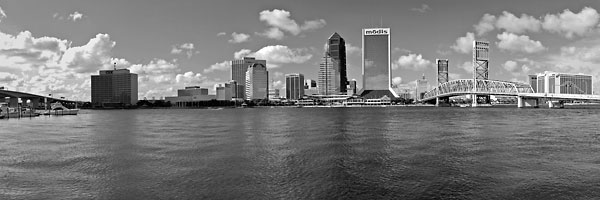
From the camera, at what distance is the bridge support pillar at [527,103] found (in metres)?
175

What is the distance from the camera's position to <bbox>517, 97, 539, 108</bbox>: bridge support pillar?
175m

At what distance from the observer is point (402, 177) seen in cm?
2392

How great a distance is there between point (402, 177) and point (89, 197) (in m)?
17.6

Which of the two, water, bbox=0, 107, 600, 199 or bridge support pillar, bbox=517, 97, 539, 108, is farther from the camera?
bridge support pillar, bbox=517, 97, 539, 108

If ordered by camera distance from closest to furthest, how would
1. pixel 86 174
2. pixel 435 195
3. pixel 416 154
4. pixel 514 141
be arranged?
1. pixel 435 195
2. pixel 86 174
3. pixel 416 154
4. pixel 514 141

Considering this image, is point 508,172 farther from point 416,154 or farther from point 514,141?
point 514,141

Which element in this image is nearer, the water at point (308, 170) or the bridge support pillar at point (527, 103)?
the water at point (308, 170)

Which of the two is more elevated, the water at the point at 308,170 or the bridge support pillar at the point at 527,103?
the bridge support pillar at the point at 527,103

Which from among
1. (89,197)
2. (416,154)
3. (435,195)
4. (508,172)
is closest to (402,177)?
(435,195)

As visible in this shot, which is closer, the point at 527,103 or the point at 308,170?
the point at 308,170

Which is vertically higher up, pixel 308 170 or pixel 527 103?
pixel 527 103

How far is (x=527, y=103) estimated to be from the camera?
18775cm

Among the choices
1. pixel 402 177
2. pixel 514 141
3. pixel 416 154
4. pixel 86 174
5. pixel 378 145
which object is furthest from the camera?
pixel 514 141

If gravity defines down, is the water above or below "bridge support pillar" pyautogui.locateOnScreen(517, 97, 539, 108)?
below
